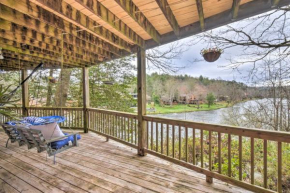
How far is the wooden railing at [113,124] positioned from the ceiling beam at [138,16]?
1883 millimetres

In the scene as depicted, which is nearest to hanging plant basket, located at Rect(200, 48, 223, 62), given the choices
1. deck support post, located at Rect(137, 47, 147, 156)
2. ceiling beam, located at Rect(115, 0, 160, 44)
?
ceiling beam, located at Rect(115, 0, 160, 44)

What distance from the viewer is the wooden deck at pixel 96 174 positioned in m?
2.16

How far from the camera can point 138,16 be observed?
2.21 m

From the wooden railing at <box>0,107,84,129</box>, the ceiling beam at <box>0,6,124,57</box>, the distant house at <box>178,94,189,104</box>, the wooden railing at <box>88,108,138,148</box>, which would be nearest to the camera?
the ceiling beam at <box>0,6,124,57</box>

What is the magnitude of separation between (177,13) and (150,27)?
55cm

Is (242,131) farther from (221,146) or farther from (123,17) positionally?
(123,17)

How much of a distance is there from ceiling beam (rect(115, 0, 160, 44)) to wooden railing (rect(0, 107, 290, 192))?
1.71 meters

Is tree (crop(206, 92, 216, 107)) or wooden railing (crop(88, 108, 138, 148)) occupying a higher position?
tree (crop(206, 92, 216, 107))

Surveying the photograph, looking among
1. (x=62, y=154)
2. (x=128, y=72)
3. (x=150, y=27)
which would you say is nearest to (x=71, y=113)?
(x=62, y=154)

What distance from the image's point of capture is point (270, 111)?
3539mm

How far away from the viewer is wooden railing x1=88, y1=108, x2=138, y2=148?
3658 mm

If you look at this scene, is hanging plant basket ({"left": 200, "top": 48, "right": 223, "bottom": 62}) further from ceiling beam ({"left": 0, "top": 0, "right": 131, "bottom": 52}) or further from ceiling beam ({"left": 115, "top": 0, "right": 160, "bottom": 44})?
ceiling beam ({"left": 0, "top": 0, "right": 131, "bottom": 52})

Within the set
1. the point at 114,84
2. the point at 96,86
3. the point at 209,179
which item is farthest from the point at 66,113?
the point at 209,179

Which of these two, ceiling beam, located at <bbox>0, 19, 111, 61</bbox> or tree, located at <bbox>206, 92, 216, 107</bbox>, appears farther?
tree, located at <bbox>206, 92, 216, 107</bbox>
